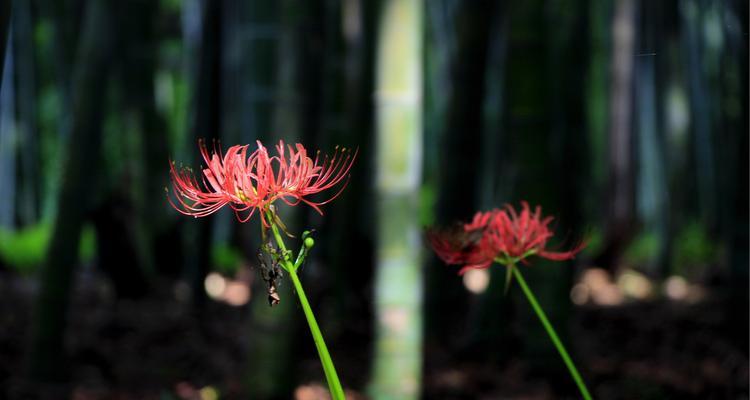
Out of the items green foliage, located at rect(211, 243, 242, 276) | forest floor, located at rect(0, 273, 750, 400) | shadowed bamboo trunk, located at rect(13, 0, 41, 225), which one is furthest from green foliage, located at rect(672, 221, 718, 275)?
shadowed bamboo trunk, located at rect(13, 0, 41, 225)

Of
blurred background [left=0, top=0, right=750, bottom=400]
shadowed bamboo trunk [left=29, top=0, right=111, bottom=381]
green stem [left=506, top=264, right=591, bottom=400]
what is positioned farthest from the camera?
shadowed bamboo trunk [left=29, top=0, right=111, bottom=381]

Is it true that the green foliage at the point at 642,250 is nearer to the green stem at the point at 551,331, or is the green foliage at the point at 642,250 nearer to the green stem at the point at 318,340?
the green stem at the point at 551,331

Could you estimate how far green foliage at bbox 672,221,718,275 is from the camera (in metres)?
9.96

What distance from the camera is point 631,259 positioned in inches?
463

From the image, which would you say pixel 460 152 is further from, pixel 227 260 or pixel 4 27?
pixel 227 260

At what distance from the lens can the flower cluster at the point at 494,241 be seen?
1.32 meters

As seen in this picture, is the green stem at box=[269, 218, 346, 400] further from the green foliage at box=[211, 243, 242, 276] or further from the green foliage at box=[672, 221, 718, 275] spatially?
the green foliage at box=[672, 221, 718, 275]

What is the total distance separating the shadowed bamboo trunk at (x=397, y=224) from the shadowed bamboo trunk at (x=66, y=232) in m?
1.72

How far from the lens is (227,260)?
8.99 m

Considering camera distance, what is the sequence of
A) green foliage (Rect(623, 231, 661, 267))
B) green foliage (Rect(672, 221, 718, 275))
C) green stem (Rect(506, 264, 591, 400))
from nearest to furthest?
1. green stem (Rect(506, 264, 591, 400))
2. green foliage (Rect(672, 221, 718, 275))
3. green foliage (Rect(623, 231, 661, 267))

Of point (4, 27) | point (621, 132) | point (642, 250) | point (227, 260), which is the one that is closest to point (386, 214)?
point (4, 27)

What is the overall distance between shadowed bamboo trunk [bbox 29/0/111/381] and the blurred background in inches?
0.4

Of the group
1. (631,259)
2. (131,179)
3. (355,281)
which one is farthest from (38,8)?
(631,259)

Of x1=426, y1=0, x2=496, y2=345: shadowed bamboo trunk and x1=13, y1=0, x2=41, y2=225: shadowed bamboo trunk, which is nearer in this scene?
x1=426, y1=0, x2=496, y2=345: shadowed bamboo trunk
